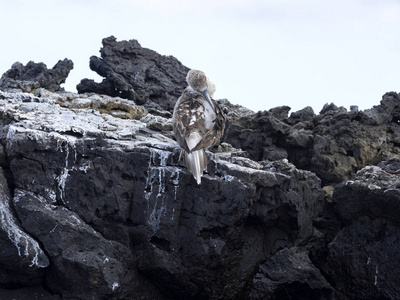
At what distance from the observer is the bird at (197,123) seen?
824cm

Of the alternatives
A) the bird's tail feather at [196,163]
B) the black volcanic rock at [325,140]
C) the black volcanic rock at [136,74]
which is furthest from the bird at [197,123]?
the black volcanic rock at [136,74]

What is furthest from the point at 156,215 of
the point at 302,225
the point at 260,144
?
the point at 260,144

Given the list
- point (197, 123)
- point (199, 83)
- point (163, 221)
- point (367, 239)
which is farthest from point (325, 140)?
point (163, 221)

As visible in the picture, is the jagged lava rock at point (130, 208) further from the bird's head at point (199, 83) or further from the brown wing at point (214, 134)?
the bird's head at point (199, 83)

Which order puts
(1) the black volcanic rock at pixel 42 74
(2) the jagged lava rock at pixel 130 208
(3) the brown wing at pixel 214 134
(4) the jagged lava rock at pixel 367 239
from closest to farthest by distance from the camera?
(2) the jagged lava rock at pixel 130 208
(3) the brown wing at pixel 214 134
(4) the jagged lava rock at pixel 367 239
(1) the black volcanic rock at pixel 42 74

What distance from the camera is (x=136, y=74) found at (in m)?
21.9

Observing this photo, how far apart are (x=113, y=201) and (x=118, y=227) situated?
0.47m

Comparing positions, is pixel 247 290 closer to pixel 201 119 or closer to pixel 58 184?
pixel 201 119

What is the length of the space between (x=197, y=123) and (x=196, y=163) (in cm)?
90

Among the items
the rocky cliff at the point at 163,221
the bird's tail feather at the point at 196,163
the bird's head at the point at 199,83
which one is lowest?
the rocky cliff at the point at 163,221

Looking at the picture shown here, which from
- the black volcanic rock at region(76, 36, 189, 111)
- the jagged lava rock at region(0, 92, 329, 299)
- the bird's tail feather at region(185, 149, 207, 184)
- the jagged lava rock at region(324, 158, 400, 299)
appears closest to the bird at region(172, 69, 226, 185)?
the bird's tail feather at region(185, 149, 207, 184)

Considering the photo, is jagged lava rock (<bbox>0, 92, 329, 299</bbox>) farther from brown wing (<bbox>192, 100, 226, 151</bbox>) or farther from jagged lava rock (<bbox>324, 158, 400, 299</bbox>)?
jagged lava rock (<bbox>324, 158, 400, 299</bbox>)

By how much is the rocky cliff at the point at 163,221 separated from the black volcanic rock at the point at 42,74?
8.33 metres

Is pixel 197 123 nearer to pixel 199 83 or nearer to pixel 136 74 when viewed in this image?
pixel 199 83
